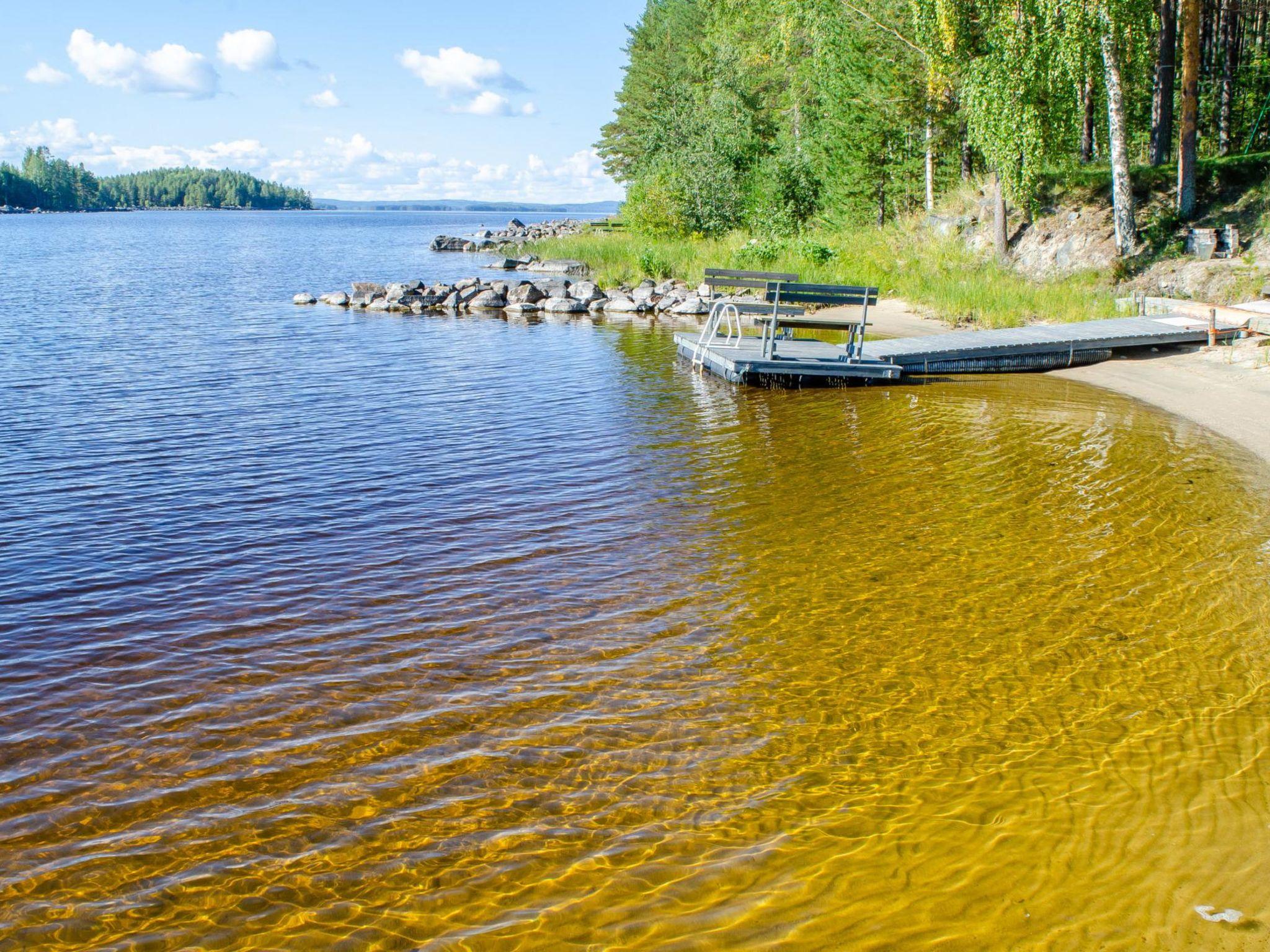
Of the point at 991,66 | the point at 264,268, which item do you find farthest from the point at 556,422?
the point at 264,268

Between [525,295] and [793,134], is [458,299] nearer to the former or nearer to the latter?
[525,295]

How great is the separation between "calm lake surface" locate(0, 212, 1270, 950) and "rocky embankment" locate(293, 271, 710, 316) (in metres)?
17.8

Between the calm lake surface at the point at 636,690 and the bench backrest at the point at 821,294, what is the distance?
3731 millimetres

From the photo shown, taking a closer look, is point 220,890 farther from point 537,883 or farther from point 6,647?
point 6,647

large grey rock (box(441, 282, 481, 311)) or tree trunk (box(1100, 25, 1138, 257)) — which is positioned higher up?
tree trunk (box(1100, 25, 1138, 257))

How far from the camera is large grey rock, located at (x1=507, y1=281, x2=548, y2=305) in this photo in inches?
1312

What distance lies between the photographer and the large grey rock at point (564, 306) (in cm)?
3186

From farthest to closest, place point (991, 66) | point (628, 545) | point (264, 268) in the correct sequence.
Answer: point (264, 268) → point (991, 66) → point (628, 545)

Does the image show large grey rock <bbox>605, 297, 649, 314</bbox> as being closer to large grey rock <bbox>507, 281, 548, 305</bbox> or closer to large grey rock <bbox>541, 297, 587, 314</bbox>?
large grey rock <bbox>541, 297, 587, 314</bbox>

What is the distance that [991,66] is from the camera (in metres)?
23.5

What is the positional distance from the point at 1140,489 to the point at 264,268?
2071 inches

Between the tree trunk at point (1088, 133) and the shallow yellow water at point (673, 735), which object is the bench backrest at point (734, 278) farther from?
the tree trunk at point (1088, 133)

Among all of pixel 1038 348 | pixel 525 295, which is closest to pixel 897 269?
pixel 1038 348

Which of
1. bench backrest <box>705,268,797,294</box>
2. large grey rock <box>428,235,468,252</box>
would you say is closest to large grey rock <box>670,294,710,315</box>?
bench backrest <box>705,268,797,294</box>
